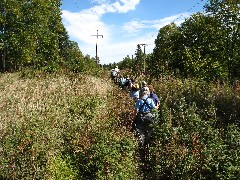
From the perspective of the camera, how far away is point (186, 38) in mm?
40938

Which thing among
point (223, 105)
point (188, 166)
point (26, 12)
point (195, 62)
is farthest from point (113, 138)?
point (26, 12)

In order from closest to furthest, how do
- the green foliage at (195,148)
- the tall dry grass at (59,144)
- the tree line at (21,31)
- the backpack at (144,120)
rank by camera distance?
the tall dry grass at (59,144), the green foliage at (195,148), the backpack at (144,120), the tree line at (21,31)

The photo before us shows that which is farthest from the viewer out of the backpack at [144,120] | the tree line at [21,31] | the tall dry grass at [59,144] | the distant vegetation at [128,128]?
the tree line at [21,31]

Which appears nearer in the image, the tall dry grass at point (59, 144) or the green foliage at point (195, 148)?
the tall dry grass at point (59, 144)

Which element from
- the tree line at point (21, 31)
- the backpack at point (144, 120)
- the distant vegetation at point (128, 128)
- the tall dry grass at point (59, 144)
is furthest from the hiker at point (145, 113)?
the tree line at point (21, 31)

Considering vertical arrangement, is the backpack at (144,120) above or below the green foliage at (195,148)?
above

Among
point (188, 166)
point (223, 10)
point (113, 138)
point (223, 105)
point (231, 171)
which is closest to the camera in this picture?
point (231, 171)

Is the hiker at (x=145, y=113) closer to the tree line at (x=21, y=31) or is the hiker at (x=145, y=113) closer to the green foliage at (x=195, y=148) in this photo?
the green foliage at (x=195, y=148)

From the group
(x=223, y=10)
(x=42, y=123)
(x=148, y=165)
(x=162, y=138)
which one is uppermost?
(x=223, y=10)

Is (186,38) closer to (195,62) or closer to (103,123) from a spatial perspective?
(195,62)

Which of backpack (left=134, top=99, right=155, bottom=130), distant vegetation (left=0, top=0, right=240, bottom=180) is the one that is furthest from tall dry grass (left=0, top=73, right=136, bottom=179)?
backpack (left=134, top=99, right=155, bottom=130)

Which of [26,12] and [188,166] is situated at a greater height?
[26,12]

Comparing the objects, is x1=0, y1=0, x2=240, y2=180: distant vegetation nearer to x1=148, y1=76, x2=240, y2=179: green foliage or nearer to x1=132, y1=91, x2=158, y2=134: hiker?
x1=148, y1=76, x2=240, y2=179: green foliage

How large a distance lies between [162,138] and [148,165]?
3.17 feet
